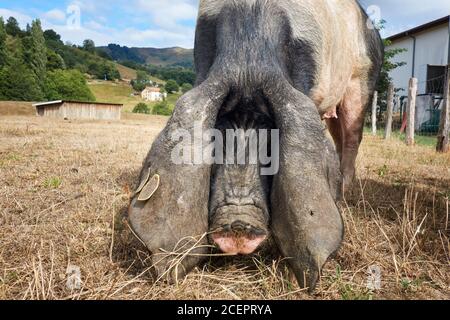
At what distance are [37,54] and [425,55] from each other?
6697cm

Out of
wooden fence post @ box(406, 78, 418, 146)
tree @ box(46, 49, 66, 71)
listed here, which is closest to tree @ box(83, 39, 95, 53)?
tree @ box(46, 49, 66, 71)

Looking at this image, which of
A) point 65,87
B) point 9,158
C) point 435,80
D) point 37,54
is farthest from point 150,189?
point 37,54

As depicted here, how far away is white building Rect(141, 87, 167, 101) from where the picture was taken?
317 feet

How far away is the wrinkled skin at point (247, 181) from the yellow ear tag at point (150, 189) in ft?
0.13

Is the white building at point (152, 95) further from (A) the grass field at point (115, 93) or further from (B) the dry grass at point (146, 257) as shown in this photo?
A: (B) the dry grass at point (146, 257)

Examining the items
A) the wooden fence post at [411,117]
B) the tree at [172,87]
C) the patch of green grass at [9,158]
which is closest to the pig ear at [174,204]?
the patch of green grass at [9,158]

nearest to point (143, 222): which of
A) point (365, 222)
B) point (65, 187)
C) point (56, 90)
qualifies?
point (365, 222)

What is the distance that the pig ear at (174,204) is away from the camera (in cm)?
253

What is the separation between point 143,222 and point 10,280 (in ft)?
2.83

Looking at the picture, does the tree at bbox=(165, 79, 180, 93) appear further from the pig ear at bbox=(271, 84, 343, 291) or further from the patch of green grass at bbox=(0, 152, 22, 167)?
the pig ear at bbox=(271, 84, 343, 291)

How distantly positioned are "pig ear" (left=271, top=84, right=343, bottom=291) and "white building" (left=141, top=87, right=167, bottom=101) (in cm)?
9350

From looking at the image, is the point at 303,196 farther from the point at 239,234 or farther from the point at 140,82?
the point at 140,82

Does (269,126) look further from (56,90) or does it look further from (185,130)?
(56,90)

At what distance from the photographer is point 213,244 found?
8.68ft
